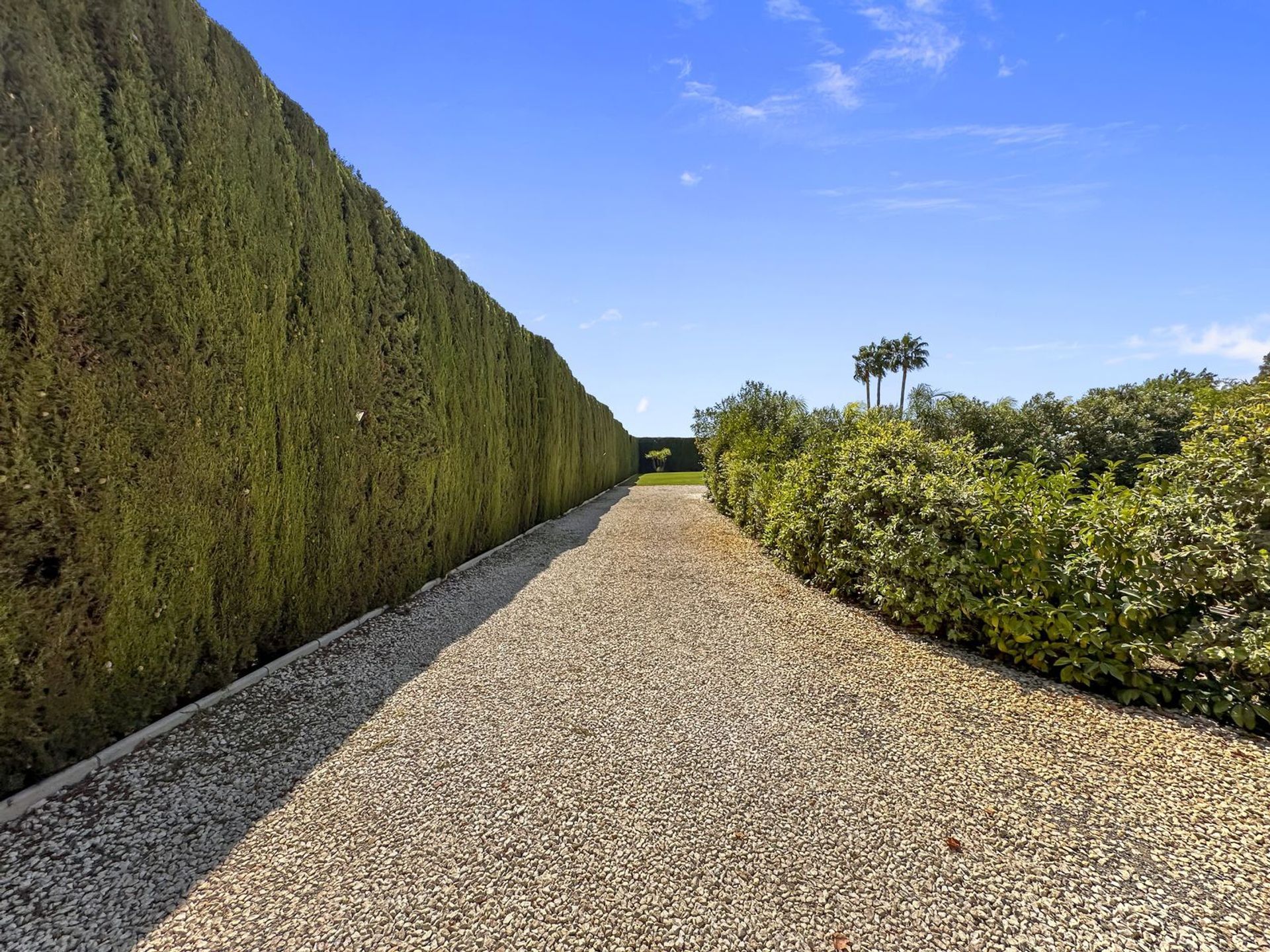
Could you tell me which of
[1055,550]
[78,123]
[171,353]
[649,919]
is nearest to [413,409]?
[171,353]

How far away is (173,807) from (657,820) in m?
2.10

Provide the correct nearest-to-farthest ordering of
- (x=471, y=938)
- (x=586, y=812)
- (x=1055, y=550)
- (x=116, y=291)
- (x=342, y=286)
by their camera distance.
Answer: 1. (x=471, y=938)
2. (x=586, y=812)
3. (x=116, y=291)
4. (x=1055, y=550)
5. (x=342, y=286)

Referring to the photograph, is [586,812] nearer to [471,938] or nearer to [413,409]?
[471,938]

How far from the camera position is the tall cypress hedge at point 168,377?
2283 mm

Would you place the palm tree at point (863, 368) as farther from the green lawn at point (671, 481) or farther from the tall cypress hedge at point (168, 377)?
the tall cypress hedge at point (168, 377)

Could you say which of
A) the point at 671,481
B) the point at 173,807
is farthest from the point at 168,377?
the point at 671,481

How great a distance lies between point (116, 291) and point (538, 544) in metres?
6.65

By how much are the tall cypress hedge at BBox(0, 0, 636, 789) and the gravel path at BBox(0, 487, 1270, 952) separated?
51 centimetres

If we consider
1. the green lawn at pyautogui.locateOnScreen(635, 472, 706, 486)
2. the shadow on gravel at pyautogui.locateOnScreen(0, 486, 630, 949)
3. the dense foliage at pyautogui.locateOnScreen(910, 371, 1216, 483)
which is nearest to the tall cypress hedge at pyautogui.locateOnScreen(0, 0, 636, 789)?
the shadow on gravel at pyautogui.locateOnScreen(0, 486, 630, 949)

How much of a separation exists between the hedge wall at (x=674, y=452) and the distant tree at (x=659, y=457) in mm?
372

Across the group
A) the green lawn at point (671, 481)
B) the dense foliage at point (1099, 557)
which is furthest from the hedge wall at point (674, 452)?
the dense foliage at point (1099, 557)

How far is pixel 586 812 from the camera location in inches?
85.7

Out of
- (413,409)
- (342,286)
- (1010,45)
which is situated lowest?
(413,409)

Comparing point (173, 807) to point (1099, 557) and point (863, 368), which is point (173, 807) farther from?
point (863, 368)
